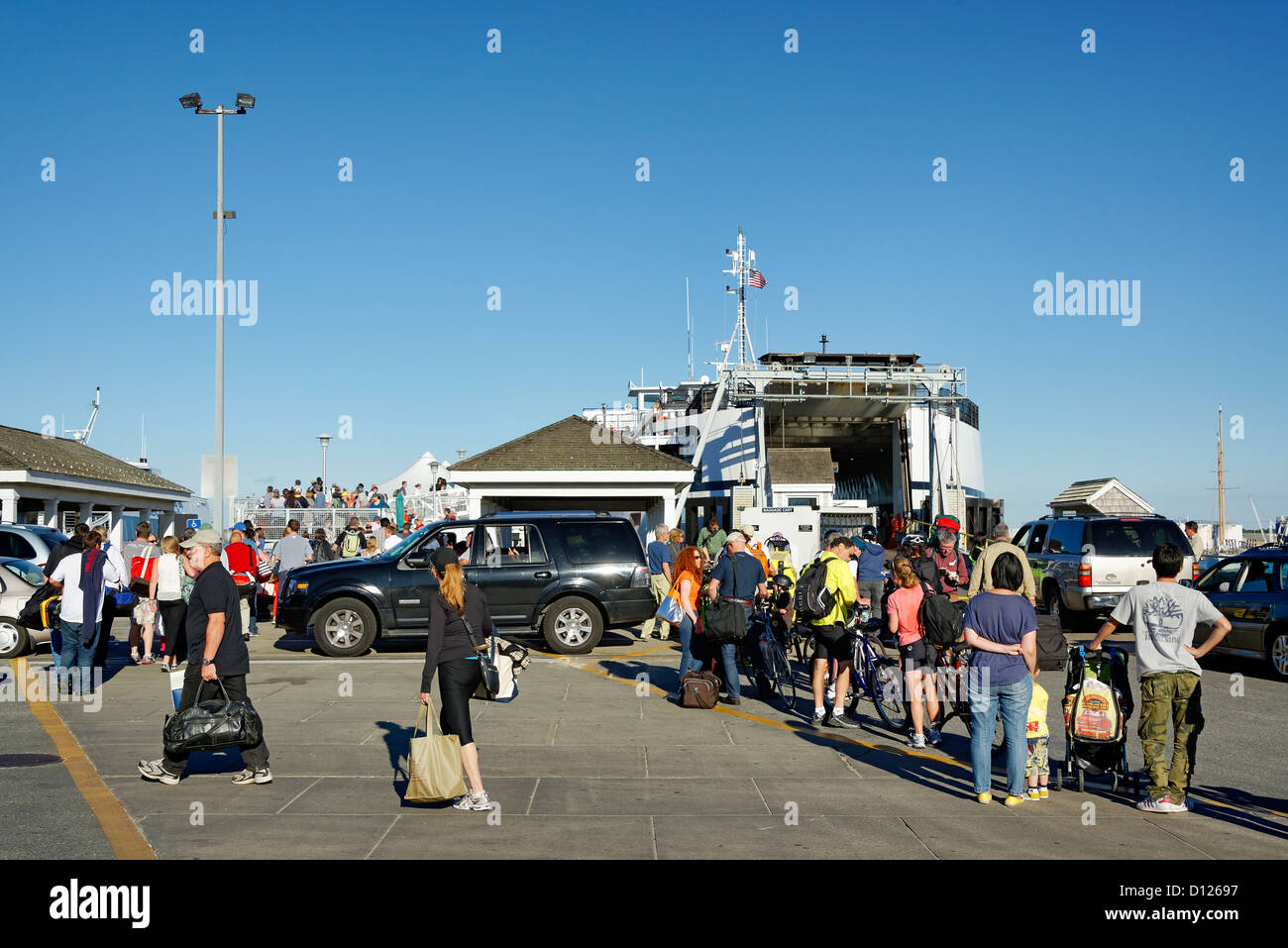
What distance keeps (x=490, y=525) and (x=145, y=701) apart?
17.6 ft

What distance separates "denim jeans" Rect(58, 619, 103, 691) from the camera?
453 inches

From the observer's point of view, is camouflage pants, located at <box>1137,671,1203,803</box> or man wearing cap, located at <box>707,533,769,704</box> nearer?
camouflage pants, located at <box>1137,671,1203,803</box>

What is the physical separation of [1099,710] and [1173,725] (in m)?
0.47

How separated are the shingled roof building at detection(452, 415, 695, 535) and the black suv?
11751mm

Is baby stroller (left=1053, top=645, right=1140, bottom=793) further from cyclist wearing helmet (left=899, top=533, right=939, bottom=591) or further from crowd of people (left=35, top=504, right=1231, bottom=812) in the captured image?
cyclist wearing helmet (left=899, top=533, right=939, bottom=591)

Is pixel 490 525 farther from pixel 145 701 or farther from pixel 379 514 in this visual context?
pixel 379 514

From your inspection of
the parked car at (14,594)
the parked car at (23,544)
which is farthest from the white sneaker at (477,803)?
the parked car at (23,544)

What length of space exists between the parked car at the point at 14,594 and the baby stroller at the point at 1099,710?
13.3 m

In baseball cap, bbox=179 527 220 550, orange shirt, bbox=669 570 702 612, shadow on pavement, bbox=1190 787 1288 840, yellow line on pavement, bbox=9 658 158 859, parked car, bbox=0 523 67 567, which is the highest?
baseball cap, bbox=179 527 220 550

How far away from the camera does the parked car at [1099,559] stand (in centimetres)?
1675

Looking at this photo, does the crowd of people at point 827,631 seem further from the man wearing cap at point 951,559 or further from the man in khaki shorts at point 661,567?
the man in khaki shorts at point 661,567

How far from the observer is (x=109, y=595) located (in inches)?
500

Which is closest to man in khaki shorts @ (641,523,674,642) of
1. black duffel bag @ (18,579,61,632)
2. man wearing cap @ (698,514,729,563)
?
man wearing cap @ (698,514,729,563)
